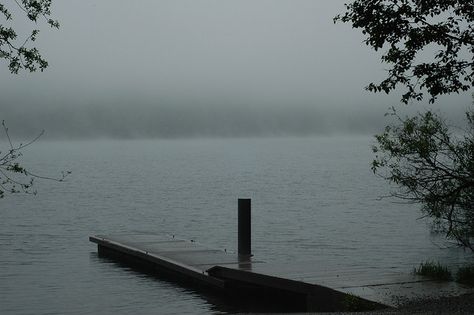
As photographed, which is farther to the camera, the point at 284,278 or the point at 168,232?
the point at 168,232

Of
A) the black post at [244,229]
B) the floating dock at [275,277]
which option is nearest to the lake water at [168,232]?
the floating dock at [275,277]

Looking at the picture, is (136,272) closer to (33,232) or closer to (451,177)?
(451,177)

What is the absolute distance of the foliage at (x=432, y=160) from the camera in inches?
553

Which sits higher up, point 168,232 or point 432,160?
point 432,160

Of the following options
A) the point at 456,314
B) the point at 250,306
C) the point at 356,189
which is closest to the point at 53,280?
the point at 250,306

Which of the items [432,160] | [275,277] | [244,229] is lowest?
[275,277]

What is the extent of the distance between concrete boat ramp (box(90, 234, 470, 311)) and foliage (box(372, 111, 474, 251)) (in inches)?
89.9

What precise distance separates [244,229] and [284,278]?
5264 millimetres

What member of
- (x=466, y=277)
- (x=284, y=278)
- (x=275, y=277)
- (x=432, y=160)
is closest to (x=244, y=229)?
(x=275, y=277)

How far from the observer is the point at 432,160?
575 inches

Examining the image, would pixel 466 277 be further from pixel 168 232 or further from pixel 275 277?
pixel 168 232

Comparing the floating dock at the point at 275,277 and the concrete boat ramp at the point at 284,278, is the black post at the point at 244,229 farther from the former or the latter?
the concrete boat ramp at the point at 284,278

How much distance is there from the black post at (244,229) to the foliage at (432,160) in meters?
4.95

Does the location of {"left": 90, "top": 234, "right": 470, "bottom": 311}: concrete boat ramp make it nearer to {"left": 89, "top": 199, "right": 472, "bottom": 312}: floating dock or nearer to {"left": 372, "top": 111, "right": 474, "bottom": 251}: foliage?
{"left": 89, "top": 199, "right": 472, "bottom": 312}: floating dock
